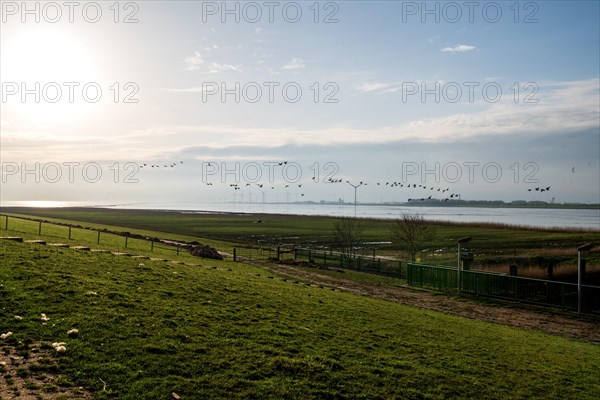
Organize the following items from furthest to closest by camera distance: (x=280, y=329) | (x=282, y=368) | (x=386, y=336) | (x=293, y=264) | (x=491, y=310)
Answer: (x=293, y=264), (x=491, y=310), (x=386, y=336), (x=280, y=329), (x=282, y=368)

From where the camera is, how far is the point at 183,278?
2223 centimetres

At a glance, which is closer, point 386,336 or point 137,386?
point 137,386

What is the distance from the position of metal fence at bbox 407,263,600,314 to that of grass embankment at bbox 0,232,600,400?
37.0 feet

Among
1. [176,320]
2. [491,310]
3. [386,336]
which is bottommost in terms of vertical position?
[491,310]

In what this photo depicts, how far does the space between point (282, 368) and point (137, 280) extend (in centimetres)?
1008

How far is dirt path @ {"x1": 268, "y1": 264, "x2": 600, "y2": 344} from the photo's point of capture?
26438 mm

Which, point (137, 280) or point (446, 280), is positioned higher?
point (137, 280)

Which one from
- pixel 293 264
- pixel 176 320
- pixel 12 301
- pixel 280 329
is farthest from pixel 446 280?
pixel 12 301

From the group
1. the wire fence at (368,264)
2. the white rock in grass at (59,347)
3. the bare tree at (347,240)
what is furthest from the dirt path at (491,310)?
the white rock in grass at (59,347)

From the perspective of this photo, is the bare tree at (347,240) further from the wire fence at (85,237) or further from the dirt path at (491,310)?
the wire fence at (85,237)

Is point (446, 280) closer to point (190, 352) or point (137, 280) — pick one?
point (137, 280)

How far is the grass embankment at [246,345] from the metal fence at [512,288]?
37.0ft

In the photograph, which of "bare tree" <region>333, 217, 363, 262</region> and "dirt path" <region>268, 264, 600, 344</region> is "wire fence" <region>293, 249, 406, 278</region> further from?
"dirt path" <region>268, 264, 600, 344</region>

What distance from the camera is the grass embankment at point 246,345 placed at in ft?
35.6
